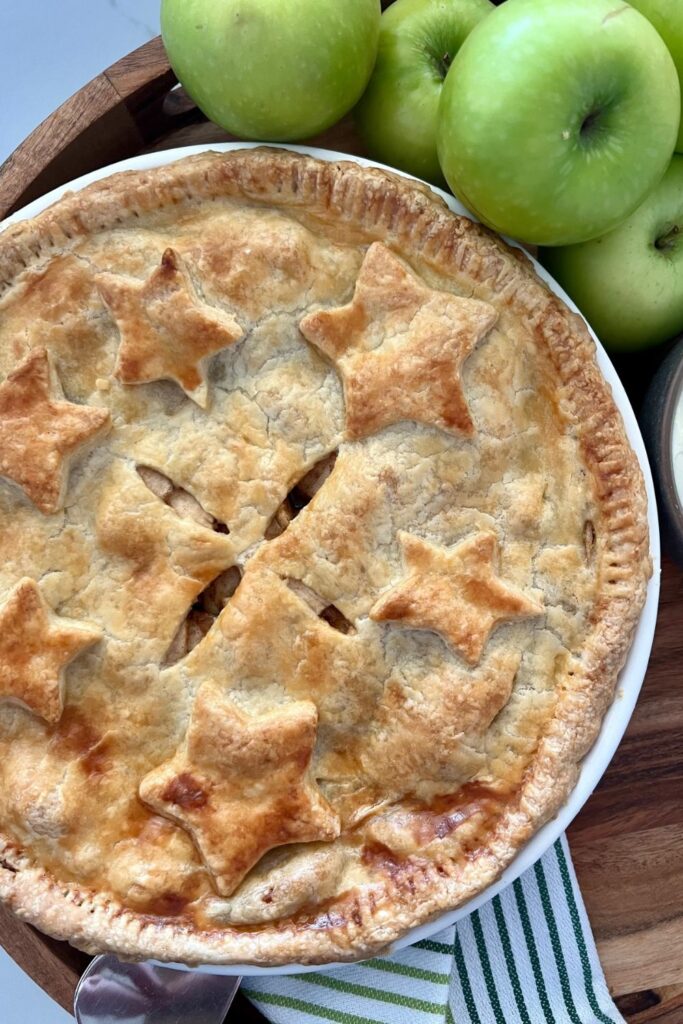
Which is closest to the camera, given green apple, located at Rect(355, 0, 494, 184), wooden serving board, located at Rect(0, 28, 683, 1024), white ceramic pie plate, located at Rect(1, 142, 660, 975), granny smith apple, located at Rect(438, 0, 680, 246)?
granny smith apple, located at Rect(438, 0, 680, 246)

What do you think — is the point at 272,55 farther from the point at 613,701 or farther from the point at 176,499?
the point at 613,701

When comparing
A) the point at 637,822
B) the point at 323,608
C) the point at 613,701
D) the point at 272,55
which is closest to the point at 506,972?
the point at 637,822

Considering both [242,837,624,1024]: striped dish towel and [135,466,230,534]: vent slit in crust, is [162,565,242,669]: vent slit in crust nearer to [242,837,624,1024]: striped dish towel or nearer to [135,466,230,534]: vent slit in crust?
[135,466,230,534]: vent slit in crust

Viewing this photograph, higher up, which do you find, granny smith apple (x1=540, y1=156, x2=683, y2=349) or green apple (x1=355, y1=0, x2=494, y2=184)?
green apple (x1=355, y1=0, x2=494, y2=184)

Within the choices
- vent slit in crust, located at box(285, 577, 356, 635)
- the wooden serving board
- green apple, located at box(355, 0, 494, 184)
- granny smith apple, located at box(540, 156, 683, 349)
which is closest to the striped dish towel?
the wooden serving board

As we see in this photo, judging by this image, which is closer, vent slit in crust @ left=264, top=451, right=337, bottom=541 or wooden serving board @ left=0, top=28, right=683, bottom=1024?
vent slit in crust @ left=264, top=451, right=337, bottom=541

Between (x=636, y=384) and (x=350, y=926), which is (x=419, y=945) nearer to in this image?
(x=350, y=926)
